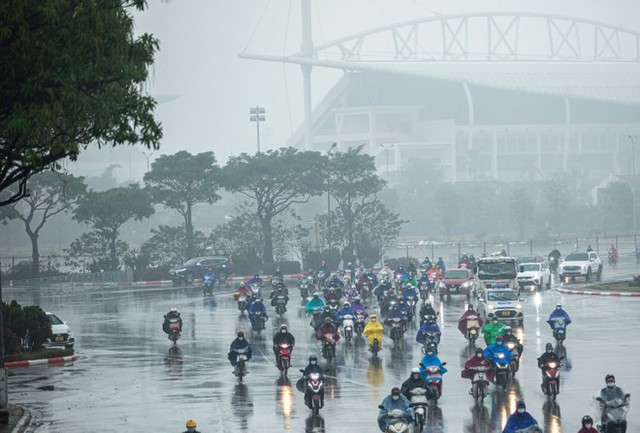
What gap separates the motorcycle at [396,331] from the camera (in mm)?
41312

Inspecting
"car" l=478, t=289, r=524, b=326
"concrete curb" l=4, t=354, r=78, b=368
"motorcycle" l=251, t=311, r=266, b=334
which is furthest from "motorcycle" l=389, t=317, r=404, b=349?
"concrete curb" l=4, t=354, r=78, b=368

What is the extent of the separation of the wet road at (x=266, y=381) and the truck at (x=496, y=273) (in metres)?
4.35

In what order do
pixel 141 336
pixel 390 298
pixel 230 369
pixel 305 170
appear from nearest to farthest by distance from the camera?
pixel 230 369
pixel 141 336
pixel 390 298
pixel 305 170

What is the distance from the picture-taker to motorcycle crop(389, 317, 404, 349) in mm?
41312

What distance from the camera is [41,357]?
3991 centimetres

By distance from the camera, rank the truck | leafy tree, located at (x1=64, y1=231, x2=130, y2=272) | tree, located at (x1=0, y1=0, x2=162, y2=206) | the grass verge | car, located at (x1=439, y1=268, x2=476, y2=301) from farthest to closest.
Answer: leafy tree, located at (x1=64, y1=231, x2=130, y2=272), car, located at (x1=439, y1=268, x2=476, y2=301), the truck, the grass verge, tree, located at (x1=0, y1=0, x2=162, y2=206)

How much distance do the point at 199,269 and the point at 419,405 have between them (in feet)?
204

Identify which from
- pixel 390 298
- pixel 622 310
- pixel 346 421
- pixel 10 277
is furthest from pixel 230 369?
pixel 10 277

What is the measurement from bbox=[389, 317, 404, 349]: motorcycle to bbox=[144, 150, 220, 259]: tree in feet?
192

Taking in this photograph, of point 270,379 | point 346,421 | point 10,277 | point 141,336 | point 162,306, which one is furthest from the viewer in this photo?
point 10,277

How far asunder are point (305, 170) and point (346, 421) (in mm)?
80177

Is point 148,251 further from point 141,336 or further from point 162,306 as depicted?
point 141,336

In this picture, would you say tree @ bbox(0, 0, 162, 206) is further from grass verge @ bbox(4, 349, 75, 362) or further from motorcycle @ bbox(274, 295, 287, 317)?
motorcycle @ bbox(274, 295, 287, 317)

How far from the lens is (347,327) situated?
140ft
